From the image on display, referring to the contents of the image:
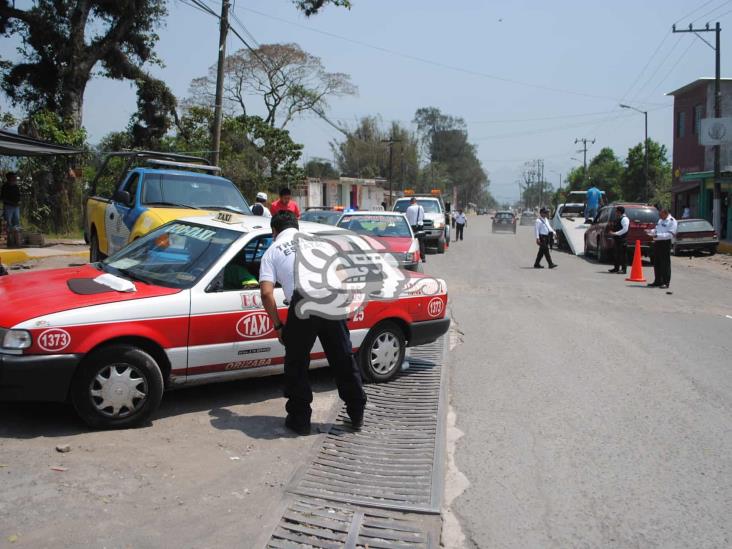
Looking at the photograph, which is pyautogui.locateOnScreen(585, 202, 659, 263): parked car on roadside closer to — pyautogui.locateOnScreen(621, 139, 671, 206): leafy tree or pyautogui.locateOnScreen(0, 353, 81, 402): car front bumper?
pyautogui.locateOnScreen(0, 353, 81, 402): car front bumper

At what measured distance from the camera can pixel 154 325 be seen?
527cm

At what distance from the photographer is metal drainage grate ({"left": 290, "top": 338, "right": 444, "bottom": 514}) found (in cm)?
441

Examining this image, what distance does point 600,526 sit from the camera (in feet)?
13.3

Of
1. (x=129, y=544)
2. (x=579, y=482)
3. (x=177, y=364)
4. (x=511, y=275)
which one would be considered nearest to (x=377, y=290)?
(x=177, y=364)

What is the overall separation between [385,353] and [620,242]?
13281mm

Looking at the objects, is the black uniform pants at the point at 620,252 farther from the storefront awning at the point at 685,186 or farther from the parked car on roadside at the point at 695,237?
the storefront awning at the point at 685,186

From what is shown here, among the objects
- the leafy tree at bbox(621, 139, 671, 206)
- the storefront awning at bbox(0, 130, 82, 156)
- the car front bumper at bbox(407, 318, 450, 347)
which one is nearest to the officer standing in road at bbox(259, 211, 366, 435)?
the car front bumper at bbox(407, 318, 450, 347)

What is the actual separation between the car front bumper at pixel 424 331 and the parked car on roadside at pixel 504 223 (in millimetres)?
38915

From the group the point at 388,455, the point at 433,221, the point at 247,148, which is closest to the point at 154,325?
the point at 388,455

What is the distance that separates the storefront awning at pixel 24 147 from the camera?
1512cm

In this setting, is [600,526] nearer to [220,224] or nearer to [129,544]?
[129,544]

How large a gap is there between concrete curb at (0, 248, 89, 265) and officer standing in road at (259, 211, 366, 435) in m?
10.2

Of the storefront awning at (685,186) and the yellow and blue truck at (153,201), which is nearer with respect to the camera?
the yellow and blue truck at (153,201)

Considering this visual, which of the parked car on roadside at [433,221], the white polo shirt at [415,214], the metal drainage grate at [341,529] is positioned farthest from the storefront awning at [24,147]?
the metal drainage grate at [341,529]
